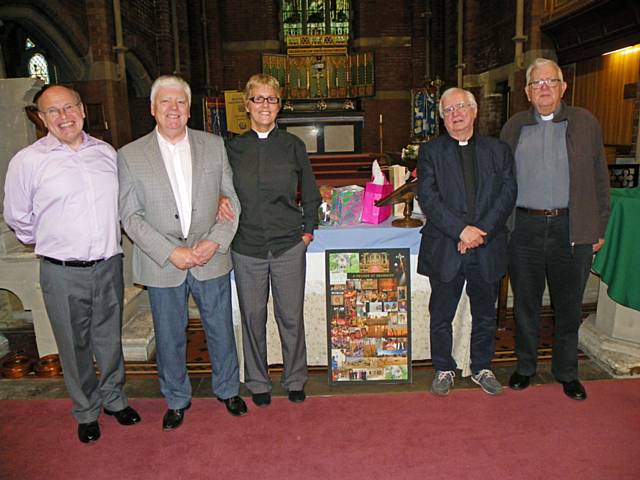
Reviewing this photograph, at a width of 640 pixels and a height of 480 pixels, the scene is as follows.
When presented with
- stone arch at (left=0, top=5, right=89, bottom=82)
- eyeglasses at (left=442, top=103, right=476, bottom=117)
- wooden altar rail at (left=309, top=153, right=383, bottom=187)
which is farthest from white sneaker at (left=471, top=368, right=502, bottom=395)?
wooden altar rail at (left=309, top=153, right=383, bottom=187)

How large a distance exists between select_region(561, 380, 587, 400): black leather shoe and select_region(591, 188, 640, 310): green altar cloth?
64cm

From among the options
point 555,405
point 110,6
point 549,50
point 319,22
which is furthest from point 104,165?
point 319,22

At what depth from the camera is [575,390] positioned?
2.80 metres

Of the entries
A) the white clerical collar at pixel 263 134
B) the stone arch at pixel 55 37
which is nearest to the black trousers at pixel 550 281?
the white clerical collar at pixel 263 134

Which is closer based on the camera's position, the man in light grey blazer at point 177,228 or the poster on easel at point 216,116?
the man in light grey blazer at point 177,228

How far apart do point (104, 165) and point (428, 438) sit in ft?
6.71

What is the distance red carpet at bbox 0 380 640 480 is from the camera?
7.38 feet

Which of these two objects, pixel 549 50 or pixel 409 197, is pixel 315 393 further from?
pixel 549 50

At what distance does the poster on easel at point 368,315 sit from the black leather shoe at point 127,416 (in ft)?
3.61

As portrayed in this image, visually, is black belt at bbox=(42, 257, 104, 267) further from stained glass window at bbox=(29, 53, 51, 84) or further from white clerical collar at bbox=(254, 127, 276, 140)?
stained glass window at bbox=(29, 53, 51, 84)

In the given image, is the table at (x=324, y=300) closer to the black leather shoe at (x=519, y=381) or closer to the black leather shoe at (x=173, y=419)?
the black leather shoe at (x=519, y=381)

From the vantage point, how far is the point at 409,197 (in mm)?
3020

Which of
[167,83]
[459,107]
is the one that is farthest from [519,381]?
[167,83]

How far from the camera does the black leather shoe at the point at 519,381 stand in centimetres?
291
